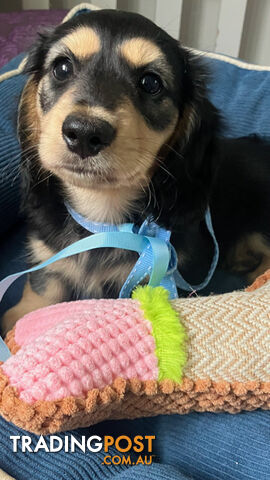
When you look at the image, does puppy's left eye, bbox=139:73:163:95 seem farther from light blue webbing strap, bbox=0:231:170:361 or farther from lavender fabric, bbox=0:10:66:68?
lavender fabric, bbox=0:10:66:68

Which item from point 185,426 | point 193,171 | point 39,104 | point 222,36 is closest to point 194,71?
Result: point 193,171

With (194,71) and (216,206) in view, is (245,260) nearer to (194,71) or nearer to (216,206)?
(216,206)

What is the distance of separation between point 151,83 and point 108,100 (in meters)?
0.20

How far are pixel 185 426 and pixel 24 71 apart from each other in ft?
3.07

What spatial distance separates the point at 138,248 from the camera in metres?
1.23

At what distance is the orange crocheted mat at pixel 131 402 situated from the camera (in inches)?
30.6

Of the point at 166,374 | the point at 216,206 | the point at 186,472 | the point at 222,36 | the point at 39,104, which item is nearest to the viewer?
the point at 166,374

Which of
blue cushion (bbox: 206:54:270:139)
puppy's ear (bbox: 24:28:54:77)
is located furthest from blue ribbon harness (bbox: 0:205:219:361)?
blue cushion (bbox: 206:54:270:139)

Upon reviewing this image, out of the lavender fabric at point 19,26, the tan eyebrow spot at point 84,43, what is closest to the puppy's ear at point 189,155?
the tan eyebrow spot at point 84,43

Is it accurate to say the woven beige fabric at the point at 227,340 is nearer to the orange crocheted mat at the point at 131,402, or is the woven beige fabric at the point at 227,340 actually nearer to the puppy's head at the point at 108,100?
the orange crocheted mat at the point at 131,402

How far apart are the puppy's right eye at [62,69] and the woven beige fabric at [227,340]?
0.57m

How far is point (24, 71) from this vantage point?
52.4 inches

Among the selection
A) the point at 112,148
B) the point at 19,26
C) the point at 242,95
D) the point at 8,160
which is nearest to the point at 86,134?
the point at 112,148

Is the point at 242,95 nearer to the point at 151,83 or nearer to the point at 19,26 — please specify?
the point at 151,83
